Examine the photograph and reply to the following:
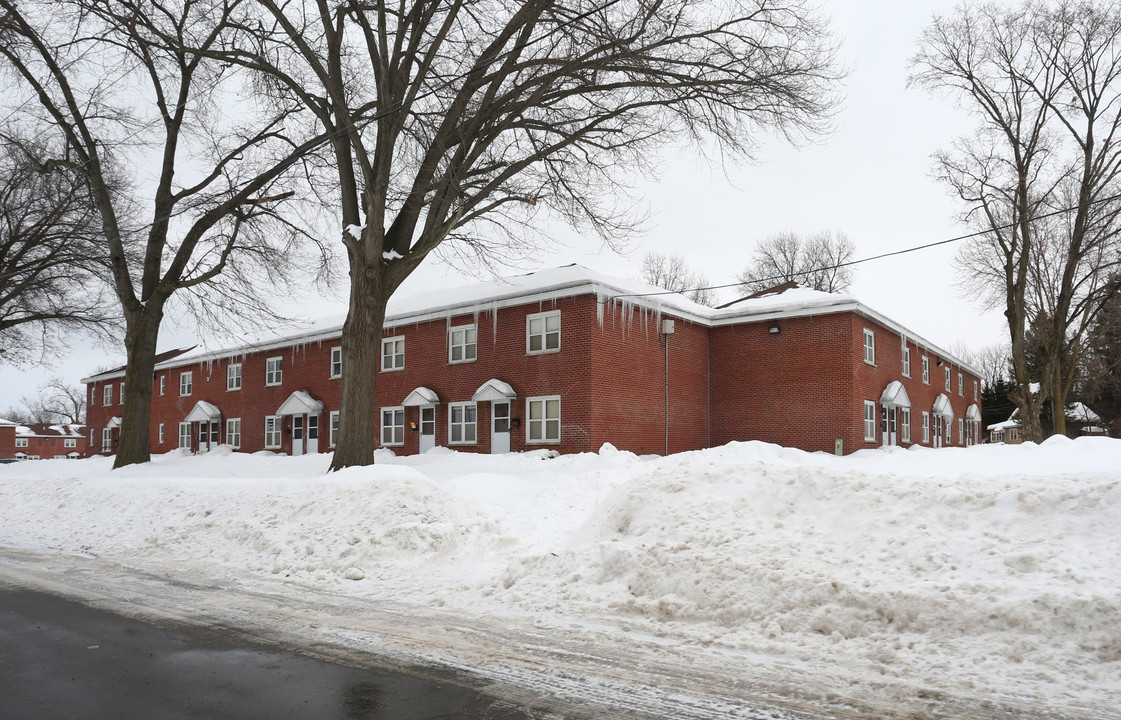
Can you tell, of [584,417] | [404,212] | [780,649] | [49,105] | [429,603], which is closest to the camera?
[780,649]

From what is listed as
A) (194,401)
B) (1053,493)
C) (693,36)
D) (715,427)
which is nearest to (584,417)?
(715,427)

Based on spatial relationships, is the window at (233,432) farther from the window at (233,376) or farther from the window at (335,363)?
the window at (335,363)

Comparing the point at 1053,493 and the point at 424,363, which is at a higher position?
the point at 424,363

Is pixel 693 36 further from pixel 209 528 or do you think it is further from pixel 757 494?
pixel 209 528

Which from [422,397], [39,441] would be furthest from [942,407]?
[39,441]

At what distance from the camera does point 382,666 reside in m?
5.59

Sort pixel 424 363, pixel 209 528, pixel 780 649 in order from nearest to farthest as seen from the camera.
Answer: pixel 780 649 → pixel 209 528 → pixel 424 363

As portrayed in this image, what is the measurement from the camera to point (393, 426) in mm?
27812

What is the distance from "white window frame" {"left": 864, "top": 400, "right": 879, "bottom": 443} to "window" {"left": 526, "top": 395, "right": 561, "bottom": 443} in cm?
1009

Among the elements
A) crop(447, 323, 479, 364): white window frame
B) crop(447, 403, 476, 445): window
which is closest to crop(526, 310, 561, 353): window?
crop(447, 323, 479, 364): white window frame

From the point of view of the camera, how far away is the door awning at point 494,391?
2355 cm

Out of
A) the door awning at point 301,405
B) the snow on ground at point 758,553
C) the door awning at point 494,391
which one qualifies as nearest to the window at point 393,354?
the door awning at point 301,405

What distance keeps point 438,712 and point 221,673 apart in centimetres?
184

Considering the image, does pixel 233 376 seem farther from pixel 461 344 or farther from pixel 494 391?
pixel 494 391
